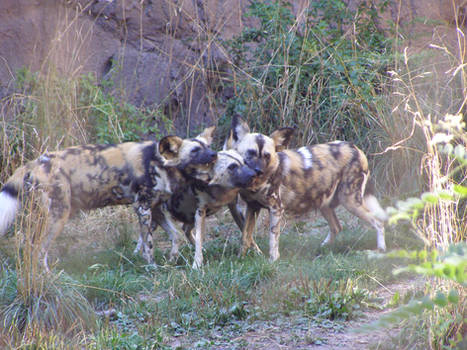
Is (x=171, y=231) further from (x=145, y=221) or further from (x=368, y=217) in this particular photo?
(x=368, y=217)

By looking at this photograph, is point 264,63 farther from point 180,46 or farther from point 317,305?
point 317,305

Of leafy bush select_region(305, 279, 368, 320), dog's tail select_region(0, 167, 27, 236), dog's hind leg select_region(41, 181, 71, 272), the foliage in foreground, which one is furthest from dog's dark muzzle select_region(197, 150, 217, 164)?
the foliage in foreground

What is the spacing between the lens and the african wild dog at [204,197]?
4.57m

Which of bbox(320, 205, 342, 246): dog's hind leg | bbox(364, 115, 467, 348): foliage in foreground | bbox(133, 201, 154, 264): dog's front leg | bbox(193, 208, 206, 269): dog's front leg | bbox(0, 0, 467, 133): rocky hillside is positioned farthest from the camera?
bbox(0, 0, 467, 133): rocky hillside

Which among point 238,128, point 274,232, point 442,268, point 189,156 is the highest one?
point 442,268

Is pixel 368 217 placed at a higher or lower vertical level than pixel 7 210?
higher

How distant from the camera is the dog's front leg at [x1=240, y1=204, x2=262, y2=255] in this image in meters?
4.70

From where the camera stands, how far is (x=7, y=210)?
14.2ft

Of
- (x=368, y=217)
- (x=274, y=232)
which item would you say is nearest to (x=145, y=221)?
(x=274, y=232)

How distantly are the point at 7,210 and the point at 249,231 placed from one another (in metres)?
1.76

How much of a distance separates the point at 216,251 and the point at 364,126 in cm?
215

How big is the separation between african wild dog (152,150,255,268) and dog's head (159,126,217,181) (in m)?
0.06

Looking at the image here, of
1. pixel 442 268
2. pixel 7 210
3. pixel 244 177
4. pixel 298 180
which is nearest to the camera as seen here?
pixel 442 268

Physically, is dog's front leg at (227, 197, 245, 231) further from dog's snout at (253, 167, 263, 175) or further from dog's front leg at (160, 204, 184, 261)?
dog's snout at (253, 167, 263, 175)
